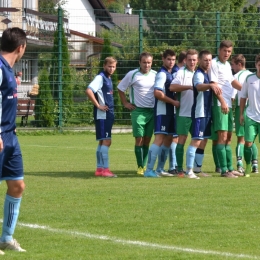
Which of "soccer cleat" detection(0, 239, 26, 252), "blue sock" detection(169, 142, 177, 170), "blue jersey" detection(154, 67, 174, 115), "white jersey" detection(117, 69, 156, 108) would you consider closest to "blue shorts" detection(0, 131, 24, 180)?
"soccer cleat" detection(0, 239, 26, 252)

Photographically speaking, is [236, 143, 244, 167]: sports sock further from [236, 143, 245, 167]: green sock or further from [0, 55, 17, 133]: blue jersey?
[0, 55, 17, 133]: blue jersey

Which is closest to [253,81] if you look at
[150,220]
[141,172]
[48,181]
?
[141,172]

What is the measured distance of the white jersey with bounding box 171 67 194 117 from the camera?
13125mm

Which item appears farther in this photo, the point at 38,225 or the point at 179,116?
the point at 179,116

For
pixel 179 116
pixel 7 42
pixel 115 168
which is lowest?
A: pixel 115 168

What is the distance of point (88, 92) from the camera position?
13.2 m

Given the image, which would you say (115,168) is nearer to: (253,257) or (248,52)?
(253,257)

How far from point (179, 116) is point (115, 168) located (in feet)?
6.45

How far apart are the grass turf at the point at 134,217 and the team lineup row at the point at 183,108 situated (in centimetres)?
45

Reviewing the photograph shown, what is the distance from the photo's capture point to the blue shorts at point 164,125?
13.3 metres

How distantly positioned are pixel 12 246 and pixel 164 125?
6.34m

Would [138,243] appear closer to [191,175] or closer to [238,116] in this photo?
[191,175]


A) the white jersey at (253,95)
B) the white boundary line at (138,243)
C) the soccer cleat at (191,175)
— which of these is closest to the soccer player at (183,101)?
the soccer cleat at (191,175)

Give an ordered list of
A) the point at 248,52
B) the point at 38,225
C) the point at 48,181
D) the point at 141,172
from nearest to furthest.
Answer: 1. the point at 38,225
2. the point at 48,181
3. the point at 141,172
4. the point at 248,52
